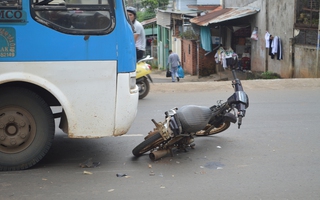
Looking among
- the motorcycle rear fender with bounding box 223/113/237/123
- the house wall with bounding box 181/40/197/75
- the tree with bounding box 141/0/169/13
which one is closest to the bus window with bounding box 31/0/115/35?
the motorcycle rear fender with bounding box 223/113/237/123

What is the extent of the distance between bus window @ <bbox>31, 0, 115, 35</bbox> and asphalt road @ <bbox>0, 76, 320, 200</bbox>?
1.61m

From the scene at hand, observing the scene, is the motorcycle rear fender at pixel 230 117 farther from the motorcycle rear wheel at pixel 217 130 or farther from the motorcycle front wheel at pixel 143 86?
the motorcycle front wheel at pixel 143 86

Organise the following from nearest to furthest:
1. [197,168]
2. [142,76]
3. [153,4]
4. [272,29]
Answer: [197,168] → [142,76] → [272,29] → [153,4]

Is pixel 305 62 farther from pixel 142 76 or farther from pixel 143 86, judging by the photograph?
pixel 142 76

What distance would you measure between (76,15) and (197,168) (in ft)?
7.28

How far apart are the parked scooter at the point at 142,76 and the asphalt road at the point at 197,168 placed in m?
2.10

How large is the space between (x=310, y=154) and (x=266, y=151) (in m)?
0.55

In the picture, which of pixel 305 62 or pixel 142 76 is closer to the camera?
pixel 142 76

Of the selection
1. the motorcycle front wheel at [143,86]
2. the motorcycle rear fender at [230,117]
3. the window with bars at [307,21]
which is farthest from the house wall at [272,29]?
the motorcycle rear fender at [230,117]

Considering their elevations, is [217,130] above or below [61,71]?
below

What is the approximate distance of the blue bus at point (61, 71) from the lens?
17.4 ft

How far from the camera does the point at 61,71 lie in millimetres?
5414

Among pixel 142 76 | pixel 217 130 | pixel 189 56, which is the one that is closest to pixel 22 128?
pixel 217 130

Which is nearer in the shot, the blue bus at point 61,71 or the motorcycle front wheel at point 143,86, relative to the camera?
the blue bus at point 61,71
